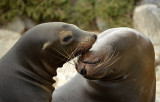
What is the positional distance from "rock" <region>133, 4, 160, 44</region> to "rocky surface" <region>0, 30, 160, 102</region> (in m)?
0.78

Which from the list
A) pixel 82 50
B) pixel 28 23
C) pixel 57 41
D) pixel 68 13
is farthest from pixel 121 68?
pixel 28 23

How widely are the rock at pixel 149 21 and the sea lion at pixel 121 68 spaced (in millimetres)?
5653

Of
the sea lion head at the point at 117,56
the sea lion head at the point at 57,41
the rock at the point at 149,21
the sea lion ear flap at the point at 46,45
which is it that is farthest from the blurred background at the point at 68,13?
the sea lion ear flap at the point at 46,45

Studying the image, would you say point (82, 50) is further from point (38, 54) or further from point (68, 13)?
point (68, 13)

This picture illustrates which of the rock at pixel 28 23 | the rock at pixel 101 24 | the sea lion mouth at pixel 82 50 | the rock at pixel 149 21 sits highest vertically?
the rock at pixel 28 23

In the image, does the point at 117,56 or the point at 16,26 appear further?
the point at 16,26

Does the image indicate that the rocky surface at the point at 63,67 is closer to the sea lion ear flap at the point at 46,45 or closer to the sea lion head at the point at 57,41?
the sea lion head at the point at 57,41

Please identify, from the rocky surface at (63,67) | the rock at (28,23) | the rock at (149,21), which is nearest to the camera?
the rocky surface at (63,67)

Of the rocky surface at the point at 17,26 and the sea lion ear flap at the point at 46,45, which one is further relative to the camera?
the rocky surface at the point at 17,26

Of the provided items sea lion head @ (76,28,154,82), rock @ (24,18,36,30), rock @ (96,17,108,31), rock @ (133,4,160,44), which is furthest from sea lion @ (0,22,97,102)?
rock @ (24,18,36,30)

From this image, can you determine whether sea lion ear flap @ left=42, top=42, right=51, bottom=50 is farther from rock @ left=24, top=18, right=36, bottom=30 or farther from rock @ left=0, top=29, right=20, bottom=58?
rock @ left=24, top=18, right=36, bottom=30

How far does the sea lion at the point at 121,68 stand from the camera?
361 cm

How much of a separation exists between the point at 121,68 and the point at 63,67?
3912mm

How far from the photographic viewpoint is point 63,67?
7.57m
